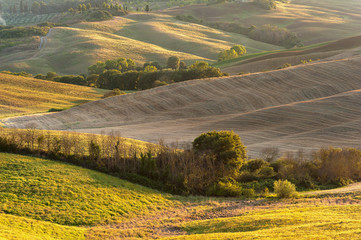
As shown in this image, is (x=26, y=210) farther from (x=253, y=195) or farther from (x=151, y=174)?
(x=253, y=195)

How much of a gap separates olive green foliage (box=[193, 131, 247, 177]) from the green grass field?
4911 mm

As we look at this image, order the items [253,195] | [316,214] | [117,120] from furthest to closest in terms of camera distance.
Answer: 1. [117,120]
2. [253,195]
3. [316,214]

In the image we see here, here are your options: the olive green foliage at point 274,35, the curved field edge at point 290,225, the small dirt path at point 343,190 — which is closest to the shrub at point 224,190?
the small dirt path at point 343,190

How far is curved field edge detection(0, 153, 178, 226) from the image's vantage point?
24.6m

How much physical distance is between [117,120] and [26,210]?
1531 inches

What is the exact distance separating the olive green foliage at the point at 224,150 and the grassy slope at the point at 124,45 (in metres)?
103

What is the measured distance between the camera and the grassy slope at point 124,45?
141 m

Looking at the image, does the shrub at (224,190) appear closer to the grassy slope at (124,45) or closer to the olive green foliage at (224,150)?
the olive green foliage at (224,150)

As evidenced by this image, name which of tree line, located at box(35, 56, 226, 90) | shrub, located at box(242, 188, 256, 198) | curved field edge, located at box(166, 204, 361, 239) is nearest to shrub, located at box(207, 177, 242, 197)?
shrub, located at box(242, 188, 256, 198)

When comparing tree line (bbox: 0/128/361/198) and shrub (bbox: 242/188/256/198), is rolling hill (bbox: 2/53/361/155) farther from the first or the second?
shrub (bbox: 242/188/256/198)

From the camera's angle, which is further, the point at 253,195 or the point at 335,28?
the point at 335,28

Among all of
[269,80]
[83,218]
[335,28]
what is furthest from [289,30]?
[83,218]

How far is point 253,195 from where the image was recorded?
105 ft

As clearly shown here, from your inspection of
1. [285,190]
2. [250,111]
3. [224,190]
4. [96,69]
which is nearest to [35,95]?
[250,111]
